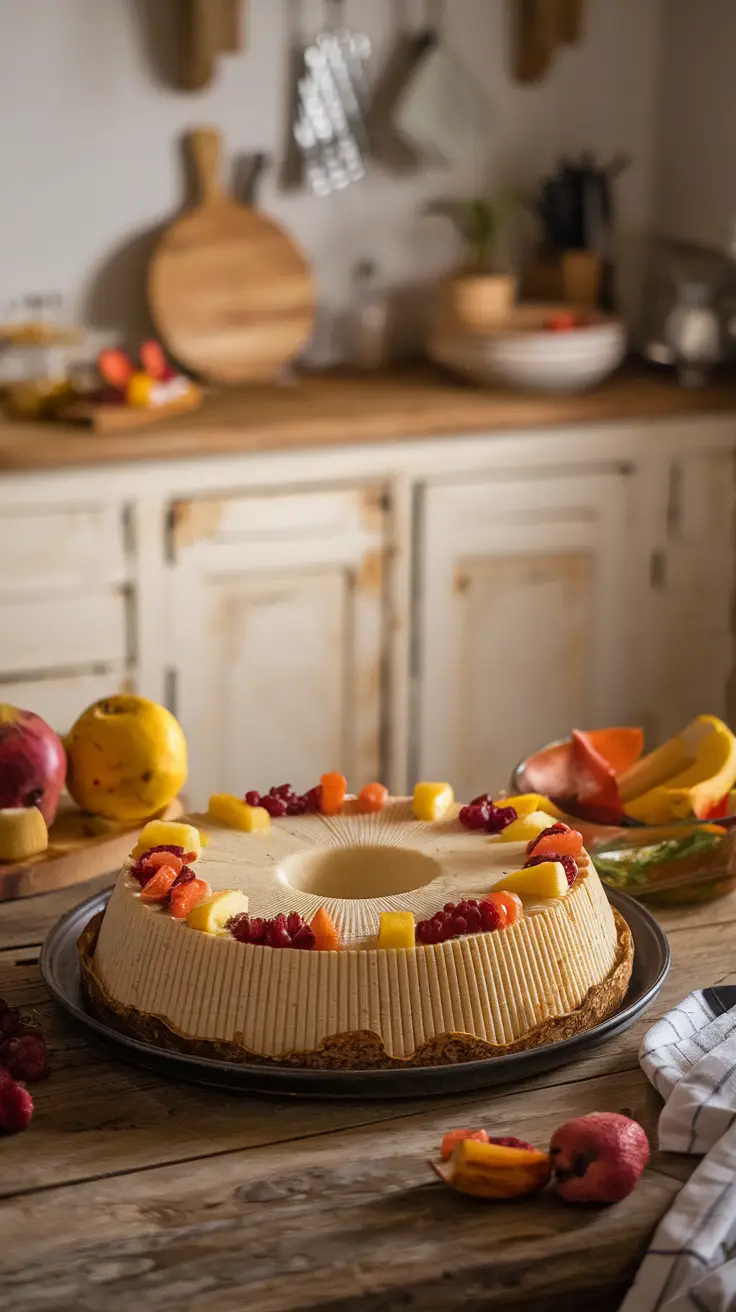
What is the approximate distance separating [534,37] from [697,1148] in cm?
298

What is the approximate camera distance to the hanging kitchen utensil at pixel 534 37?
357 cm

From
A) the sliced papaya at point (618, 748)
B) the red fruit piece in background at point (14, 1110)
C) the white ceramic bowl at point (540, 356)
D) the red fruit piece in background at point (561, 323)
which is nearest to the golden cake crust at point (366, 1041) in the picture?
the red fruit piece in background at point (14, 1110)

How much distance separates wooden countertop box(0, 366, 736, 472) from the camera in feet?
9.46

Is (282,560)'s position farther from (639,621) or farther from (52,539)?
(639,621)

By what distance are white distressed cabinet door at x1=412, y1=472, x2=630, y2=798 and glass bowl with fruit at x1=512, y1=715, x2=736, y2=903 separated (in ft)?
5.18

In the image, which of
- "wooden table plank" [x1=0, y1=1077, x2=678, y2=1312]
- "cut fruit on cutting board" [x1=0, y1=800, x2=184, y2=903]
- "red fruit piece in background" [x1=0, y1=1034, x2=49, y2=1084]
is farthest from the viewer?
"cut fruit on cutting board" [x1=0, y1=800, x2=184, y2=903]

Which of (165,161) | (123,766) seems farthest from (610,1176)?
(165,161)

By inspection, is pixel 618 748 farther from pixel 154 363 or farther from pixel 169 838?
pixel 154 363

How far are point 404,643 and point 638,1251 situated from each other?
2220 mm

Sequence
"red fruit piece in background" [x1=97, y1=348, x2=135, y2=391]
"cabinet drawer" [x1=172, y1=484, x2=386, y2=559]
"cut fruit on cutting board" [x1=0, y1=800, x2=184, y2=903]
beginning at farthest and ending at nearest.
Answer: "red fruit piece in background" [x1=97, y1=348, x2=135, y2=391] → "cabinet drawer" [x1=172, y1=484, x2=386, y2=559] → "cut fruit on cutting board" [x1=0, y1=800, x2=184, y2=903]

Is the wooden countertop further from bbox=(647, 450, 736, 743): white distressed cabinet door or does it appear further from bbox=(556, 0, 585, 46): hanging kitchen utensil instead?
bbox=(556, 0, 585, 46): hanging kitchen utensil

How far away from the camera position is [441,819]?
56.9 inches

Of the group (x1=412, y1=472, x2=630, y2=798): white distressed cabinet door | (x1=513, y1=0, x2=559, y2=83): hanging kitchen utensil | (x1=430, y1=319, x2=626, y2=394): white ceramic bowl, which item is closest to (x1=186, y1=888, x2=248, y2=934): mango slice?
(x1=412, y1=472, x2=630, y2=798): white distressed cabinet door

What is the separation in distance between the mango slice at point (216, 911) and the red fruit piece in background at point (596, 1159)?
0.30 meters
